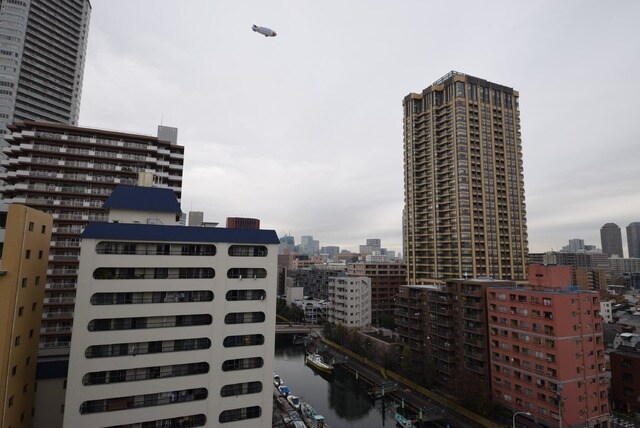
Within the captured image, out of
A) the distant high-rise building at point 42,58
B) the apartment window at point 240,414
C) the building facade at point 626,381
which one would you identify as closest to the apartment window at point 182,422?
the apartment window at point 240,414

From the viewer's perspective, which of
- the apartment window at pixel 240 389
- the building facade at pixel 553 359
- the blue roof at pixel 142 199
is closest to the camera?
the apartment window at pixel 240 389

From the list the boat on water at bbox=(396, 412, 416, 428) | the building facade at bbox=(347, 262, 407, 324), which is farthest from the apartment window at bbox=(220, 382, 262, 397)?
the building facade at bbox=(347, 262, 407, 324)

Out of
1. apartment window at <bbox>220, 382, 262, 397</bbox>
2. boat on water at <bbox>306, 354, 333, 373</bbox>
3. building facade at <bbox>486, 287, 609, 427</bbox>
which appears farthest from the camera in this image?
boat on water at <bbox>306, 354, 333, 373</bbox>

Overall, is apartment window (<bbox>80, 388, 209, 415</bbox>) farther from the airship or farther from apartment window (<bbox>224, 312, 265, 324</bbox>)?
the airship

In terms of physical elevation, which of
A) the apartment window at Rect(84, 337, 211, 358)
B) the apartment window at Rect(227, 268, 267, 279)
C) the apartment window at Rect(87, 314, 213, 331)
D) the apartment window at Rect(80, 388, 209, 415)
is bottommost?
the apartment window at Rect(80, 388, 209, 415)

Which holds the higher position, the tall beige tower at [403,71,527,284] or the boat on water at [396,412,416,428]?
the tall beige tower at [403,71,527,284]

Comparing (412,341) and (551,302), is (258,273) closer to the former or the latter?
(551,302)

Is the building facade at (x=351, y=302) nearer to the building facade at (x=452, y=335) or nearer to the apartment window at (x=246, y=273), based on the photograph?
the building facade at (x=452, y=335)
